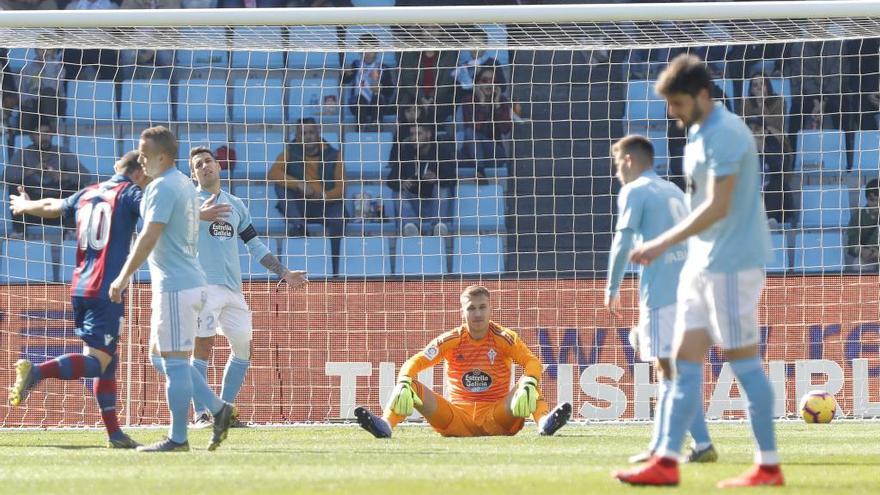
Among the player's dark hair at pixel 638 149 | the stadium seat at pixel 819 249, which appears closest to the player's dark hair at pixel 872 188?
the stadium seat at pixel 819 249

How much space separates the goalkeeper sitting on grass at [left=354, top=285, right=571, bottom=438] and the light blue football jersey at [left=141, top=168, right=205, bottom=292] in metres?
2.09

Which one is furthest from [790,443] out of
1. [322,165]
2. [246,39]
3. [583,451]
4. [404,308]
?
[322,165]

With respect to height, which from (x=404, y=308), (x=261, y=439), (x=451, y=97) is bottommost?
(x=261, y=439)

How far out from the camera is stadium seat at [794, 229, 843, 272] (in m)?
13.8

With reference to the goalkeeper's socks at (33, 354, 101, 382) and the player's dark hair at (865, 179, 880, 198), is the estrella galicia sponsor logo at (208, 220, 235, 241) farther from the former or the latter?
the player's dark hair at (865, 179, 880, 198)

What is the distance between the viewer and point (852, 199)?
47.8 feet

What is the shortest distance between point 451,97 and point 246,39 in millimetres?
4130

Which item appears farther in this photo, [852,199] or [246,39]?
[852,199]

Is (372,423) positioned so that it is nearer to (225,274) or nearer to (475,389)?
(475,389)

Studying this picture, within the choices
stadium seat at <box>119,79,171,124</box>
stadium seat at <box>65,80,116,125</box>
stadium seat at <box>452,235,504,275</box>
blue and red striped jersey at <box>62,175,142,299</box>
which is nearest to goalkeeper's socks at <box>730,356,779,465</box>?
blue and red striped jersey at <box>62,175,142,299</box>

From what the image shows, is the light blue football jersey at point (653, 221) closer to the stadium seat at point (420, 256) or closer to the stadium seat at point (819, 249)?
the stadium seat at point (819, 249)

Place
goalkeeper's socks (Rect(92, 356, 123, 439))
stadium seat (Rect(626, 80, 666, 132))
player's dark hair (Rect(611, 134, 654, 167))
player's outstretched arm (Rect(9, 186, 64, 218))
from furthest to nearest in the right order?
stadium seat (Rect(626, 80, 666, 132)) → player's outstretched arm (Rect(9, 186, 64, 218)) → goalkeeper's socks (Rect(92, 356, 123, 439)) → player's dark hair (Rect(611, 134, 654, 167))

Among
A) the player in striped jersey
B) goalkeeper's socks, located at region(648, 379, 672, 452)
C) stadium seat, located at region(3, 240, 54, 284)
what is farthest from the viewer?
stadium seat, located at region(3, 240, 54, 284)

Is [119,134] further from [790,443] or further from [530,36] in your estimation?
[790,443]
